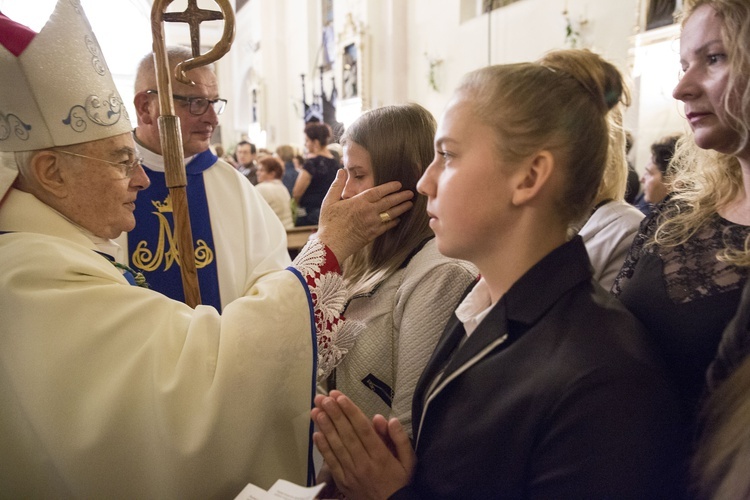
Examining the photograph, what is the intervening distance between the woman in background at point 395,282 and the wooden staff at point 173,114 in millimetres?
456

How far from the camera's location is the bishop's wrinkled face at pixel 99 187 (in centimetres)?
142

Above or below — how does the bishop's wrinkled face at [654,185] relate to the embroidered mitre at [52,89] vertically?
below

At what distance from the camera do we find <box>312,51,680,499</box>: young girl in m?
0.91

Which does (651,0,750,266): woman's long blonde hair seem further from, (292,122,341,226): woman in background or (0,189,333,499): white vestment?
(292,122,341,226): woman in background

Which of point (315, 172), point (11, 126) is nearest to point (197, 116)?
point (11, 126)

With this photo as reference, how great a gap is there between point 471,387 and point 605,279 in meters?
1.04

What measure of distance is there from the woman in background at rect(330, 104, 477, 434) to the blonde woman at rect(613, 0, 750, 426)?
0.46m

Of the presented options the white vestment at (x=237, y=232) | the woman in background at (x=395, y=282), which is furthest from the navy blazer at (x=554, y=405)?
the white vestment at (x=237, y=232)

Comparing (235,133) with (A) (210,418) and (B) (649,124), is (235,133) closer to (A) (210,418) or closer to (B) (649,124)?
(B) (649,124)

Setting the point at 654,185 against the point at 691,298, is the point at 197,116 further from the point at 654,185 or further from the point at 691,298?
the point at 654,185

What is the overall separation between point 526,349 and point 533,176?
32 centimetres

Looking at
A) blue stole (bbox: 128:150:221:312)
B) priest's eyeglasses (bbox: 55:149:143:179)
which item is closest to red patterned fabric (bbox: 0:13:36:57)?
priest's eyeglasses (bbox: 55:149:143:179)

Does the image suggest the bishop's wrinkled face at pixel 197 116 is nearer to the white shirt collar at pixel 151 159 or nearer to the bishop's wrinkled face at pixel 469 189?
the white shirt collar at pixel 151 159

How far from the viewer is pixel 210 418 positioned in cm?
122
